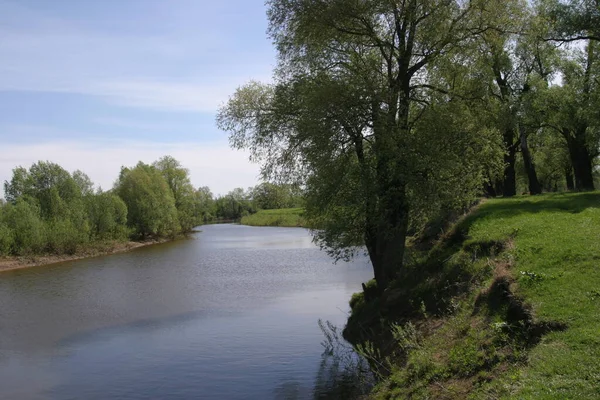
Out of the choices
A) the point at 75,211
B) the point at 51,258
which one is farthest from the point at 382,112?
the point at 75,211

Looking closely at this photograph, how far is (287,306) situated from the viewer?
21391mm

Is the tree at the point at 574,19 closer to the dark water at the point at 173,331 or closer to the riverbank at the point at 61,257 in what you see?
the dark water at the point at 173,331

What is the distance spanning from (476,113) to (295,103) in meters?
5.90

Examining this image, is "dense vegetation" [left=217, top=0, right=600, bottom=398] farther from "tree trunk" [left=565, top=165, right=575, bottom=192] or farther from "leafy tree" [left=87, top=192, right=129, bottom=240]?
"leafy tree" [left=87, top=192, right=129, bottom=240]

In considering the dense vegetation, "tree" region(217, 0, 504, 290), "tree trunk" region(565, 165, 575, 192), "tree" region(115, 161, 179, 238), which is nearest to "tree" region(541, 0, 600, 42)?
the dense vegetation

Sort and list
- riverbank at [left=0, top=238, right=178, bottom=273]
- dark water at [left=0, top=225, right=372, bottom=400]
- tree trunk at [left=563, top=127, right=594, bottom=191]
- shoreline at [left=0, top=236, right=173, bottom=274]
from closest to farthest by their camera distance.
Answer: dark water at [left=0, top=225, right=372, bottom=400] < tree trunk at [left=563, top=127, right=594, bottom=191] < shoreline at [left=0, top=236, right=173, bottom=274] < riverbank at [left=0, top=238, right=178, bottom=273]

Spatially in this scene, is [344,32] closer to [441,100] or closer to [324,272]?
[441,100]

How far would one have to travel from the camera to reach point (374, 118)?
15.0m

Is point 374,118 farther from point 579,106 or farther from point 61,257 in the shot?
point 61,257

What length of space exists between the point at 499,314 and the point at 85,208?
5203 cm

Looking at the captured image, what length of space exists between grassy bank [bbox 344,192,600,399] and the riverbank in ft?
113

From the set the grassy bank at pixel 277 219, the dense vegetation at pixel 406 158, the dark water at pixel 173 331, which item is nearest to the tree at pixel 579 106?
the dense vegetation at pixel 406 158

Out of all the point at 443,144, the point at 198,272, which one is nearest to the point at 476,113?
the point at 443,144

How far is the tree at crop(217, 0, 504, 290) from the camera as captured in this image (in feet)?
47.2
